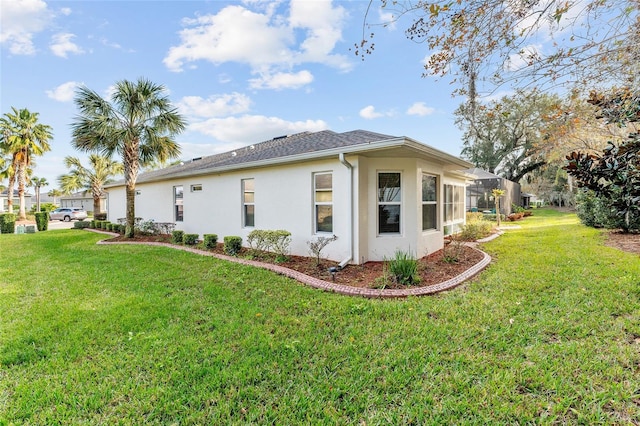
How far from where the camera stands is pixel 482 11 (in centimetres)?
398

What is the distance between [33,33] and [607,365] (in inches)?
519

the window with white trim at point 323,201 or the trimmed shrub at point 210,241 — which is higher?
the window with white trim at point 323,201

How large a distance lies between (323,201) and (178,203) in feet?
26.7

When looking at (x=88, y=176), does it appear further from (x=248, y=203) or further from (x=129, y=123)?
(x=248, y=203)

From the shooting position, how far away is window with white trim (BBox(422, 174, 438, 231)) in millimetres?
8109

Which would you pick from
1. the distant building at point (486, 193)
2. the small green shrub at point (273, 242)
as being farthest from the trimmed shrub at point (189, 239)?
the distant building at point (486, 193)

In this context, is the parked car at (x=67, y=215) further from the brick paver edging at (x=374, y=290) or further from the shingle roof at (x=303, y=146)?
the brick paver edging at (x=374, y=290)

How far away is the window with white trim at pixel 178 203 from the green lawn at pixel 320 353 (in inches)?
276

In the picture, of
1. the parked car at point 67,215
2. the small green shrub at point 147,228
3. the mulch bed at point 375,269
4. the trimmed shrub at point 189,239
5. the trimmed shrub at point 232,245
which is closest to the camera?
the mulch bed at point 375,269

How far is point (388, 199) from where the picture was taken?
24.1ft

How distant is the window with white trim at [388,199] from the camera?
7316 millimetres

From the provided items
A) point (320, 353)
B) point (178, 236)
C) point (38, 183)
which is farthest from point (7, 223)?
point (38, 183)

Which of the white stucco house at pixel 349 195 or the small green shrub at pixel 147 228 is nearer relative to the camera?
the white stucco house at pixel 349 195

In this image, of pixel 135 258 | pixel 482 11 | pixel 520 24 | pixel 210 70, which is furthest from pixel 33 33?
pixel 520 24
